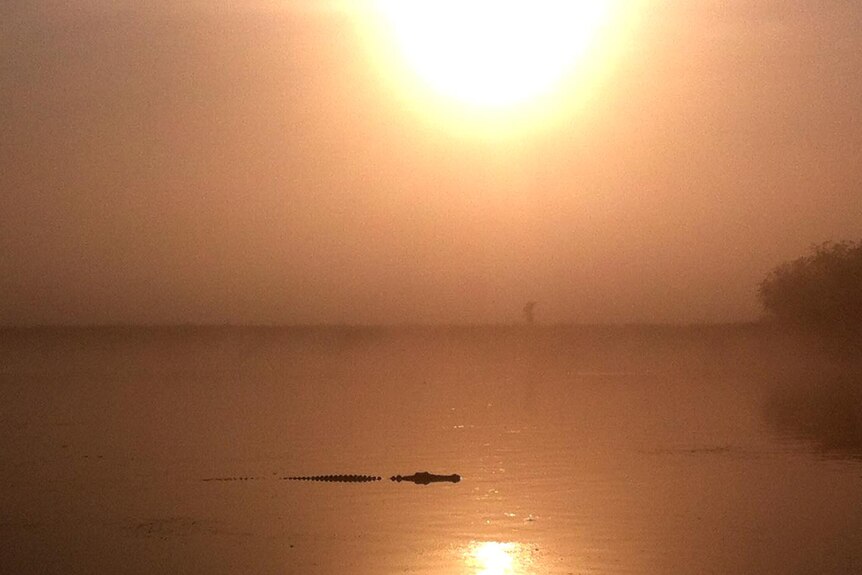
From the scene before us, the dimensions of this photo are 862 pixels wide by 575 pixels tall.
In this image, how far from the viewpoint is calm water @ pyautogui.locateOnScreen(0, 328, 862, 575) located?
11602mm

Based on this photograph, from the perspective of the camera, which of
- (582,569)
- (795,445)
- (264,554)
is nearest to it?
→ (582,569)

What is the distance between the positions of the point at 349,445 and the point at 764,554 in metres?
9.91

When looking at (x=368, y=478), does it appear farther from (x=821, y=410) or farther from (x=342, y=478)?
(x=821, y=410)

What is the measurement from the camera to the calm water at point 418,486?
38.1ft

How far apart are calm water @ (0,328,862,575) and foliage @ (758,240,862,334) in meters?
7.75

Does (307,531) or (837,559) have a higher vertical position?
(307,531)

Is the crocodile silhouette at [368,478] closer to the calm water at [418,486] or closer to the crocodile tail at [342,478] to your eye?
the crocodile tail at [342,478]

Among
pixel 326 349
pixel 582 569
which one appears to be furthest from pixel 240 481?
pixel 326 349

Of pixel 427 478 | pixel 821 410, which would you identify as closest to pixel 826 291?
pixel 821 410

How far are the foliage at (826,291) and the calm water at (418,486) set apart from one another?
7746 millimetres

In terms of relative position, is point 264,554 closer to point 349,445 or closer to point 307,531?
point 307,531

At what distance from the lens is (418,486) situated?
50.5 feet

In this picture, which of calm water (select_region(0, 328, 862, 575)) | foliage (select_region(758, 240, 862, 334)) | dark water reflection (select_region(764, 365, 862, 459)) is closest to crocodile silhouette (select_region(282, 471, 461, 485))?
calm water (select_region(0, 328, 862, 575))

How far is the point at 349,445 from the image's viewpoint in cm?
1980
